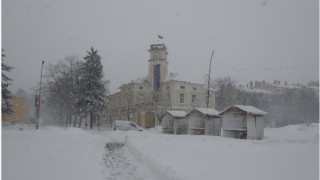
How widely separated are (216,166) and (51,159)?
5657mm

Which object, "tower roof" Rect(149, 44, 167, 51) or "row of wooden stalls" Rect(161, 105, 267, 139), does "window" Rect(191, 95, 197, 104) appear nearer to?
"tower roof" Rect(149, 44, 167, 51)

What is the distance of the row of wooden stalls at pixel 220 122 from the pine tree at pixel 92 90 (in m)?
14.3

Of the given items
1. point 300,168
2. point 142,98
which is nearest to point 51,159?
point 300,168

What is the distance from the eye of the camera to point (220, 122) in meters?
23.8

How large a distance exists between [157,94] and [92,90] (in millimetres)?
12648

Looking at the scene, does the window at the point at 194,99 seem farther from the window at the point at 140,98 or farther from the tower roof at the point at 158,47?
the tower roof at the point at 158,47

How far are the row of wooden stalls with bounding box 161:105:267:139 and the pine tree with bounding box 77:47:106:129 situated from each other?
562 inches

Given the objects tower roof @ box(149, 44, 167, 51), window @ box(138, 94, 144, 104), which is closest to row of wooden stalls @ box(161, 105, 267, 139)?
window @ box(138, 94, 144, 104)

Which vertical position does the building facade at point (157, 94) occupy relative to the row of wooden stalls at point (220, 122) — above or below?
above

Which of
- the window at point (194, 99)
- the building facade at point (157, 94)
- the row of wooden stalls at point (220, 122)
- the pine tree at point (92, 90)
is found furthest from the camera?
the window at point (194, 99)

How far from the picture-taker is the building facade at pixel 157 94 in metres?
43.4

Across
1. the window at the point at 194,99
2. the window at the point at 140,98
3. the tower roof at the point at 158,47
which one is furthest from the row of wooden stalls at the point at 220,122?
the tower roof at the point at 158,47

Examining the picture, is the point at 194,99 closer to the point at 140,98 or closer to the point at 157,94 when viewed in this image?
the point at 157,94

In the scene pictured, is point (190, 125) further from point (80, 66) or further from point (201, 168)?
point (80, 66)
